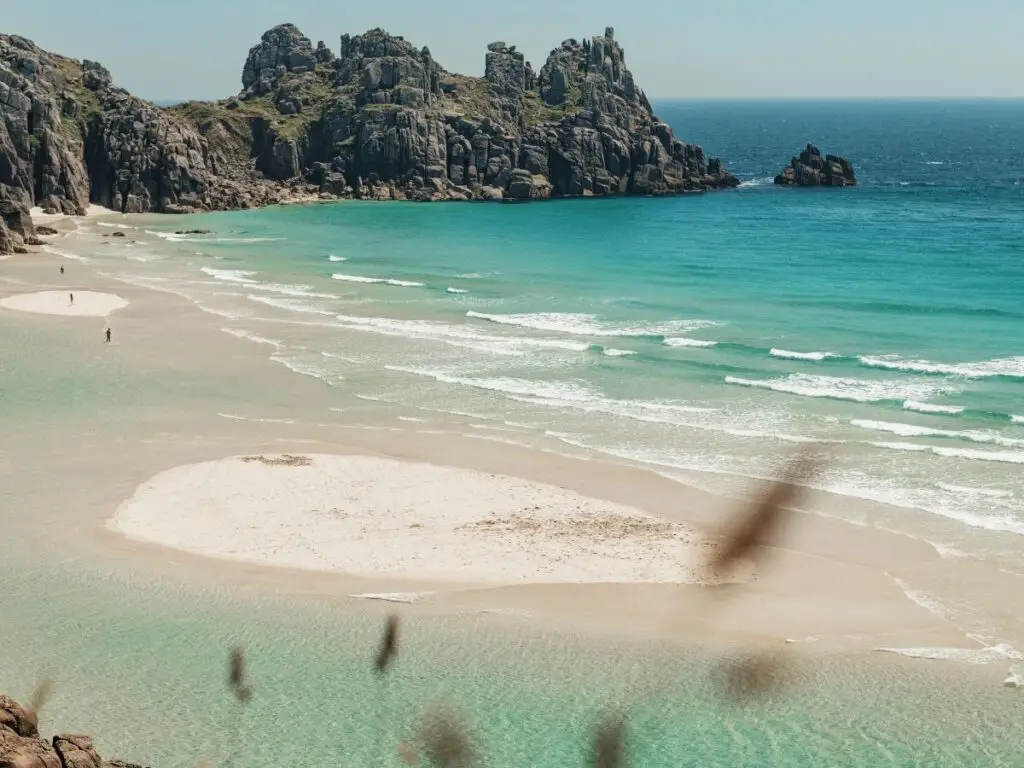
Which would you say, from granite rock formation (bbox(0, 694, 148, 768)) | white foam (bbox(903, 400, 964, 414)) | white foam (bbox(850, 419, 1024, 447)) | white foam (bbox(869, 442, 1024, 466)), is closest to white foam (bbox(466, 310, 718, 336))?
white foam (bbox(903, 400, 964, 414))

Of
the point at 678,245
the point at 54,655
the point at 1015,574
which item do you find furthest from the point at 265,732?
the point at 678,245

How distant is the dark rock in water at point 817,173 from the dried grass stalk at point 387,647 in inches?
4787

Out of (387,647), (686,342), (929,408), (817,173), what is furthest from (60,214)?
(387,647)

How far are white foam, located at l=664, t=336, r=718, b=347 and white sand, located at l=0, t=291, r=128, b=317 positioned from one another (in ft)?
102

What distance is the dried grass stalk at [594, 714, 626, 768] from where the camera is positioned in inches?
833

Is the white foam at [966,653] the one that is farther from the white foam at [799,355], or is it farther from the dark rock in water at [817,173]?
the dark rock in water at [817,173]

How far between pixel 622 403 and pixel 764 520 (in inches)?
508

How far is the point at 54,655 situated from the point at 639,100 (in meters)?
134

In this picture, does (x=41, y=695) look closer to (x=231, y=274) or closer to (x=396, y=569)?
(x=396, y=569)

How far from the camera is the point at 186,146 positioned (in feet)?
391

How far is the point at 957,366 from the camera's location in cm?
4969

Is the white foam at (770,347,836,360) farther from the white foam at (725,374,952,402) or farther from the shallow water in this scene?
the shallow water

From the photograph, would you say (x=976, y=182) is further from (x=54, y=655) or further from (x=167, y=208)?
(x=54, y=655)

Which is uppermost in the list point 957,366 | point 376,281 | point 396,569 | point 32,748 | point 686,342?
point 376,281
